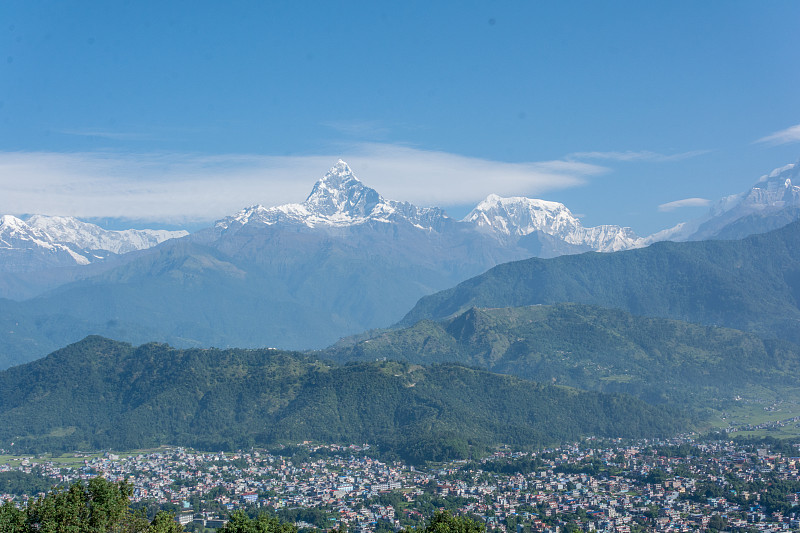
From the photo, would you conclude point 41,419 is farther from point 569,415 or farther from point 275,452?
point 569,415

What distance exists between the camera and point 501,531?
9906 centimetres

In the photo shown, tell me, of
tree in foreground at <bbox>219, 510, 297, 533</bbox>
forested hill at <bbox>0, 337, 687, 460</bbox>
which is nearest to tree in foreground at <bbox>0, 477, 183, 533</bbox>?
tree in foreground at <bbox>219, 510, 297, 533</bbox>

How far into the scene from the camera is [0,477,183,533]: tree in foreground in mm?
56875

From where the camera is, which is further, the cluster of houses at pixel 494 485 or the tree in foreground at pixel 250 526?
the cluster of houses at pixel 494 485

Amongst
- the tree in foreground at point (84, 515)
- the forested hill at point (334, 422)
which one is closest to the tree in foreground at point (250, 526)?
the tree in foreground at point (84, 515)

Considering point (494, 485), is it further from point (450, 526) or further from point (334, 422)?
point (450, 526)

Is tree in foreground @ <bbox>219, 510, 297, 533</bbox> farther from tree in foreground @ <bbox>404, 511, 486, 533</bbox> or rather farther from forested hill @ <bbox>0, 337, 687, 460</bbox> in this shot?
forested hill @ <bbox>0, 337, 687, 460</bbox>

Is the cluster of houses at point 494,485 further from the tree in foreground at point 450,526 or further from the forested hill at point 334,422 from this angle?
the tree in foreground at point 450,526

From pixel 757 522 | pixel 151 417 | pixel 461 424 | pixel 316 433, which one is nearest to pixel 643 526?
pixel 757 522

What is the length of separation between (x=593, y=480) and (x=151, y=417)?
109m

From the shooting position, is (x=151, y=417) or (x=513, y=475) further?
(x=151, y=417)

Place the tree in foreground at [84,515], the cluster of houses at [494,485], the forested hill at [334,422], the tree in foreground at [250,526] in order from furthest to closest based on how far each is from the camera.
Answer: the forested hill at [334,422] → the cluster of houses at [494,485] → the tree in foreground at [250,526] → the tree in foreground at [84,515]

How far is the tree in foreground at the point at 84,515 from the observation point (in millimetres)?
56875

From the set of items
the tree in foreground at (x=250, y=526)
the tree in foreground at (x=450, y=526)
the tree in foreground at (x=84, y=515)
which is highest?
the tree in foreground at (x=84, y=515)
